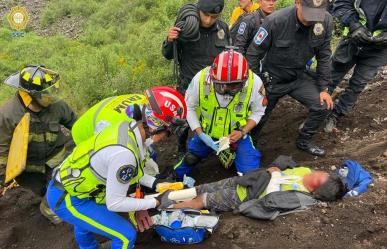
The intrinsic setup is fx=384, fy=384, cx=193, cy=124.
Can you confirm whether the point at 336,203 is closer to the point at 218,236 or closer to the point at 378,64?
the point at 218,236

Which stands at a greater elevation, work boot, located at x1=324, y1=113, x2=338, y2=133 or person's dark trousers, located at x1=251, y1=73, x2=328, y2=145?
person's dark trousers, located at x1=251, y1=73, x2=328, y2=145

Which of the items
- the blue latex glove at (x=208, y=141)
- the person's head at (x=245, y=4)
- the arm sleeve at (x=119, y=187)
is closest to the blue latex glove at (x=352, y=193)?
the blue latex glove at (x=208, y=141)

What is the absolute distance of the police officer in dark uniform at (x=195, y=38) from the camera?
4477 millimetres

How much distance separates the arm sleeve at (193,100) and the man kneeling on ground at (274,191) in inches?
29.3

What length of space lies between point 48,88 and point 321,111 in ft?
10.2

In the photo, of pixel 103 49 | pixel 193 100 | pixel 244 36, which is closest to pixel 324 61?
pixel 244 36

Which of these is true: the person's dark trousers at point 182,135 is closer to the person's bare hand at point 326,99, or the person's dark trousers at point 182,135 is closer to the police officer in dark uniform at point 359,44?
the person's bare hand at point 326,99

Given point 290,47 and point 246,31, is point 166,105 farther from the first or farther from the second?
point 246,31

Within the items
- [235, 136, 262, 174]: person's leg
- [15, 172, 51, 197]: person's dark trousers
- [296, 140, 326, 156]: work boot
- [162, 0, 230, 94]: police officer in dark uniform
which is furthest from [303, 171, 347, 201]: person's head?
[15, 172, 51, 197]: person's dark trousers

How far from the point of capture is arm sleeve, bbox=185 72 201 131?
414 centimetres

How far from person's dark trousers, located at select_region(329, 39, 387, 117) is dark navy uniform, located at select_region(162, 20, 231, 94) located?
4.91 ft

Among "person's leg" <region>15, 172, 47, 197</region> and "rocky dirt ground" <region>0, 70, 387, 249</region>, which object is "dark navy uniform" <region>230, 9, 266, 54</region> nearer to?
"rocky dirt ground" <region>0, 70, 387, 249</region>

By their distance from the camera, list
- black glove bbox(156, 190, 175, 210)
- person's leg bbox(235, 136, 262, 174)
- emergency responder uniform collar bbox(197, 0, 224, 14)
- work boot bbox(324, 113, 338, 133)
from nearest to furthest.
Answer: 1. black glove bbox(156, 190, 175, 210)
2. emergency responder uniform collar bbox(197, 0, 224, 14)
3. person's leg bbox(235, 136, 262, 174)
4. work boot bbox(324, 113, 338, 133)

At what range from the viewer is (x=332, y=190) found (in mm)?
3932
